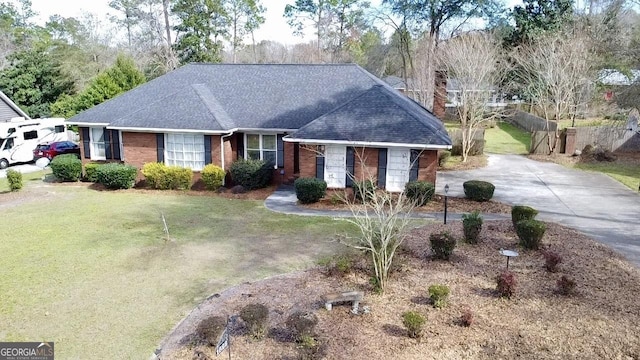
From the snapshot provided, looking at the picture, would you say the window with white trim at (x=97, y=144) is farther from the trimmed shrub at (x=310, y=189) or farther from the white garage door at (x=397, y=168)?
the white garage door at (x=397, y=168)

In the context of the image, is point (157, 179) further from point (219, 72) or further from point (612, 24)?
point (612, 24)

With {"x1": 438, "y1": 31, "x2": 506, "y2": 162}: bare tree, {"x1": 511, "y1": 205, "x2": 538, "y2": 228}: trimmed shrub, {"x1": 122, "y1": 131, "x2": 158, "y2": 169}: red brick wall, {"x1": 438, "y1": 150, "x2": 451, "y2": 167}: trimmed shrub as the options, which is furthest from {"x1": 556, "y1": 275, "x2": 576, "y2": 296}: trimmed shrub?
{"x1": 438, "y1": 31, "x2": 506, "y2": 162}: bare tree

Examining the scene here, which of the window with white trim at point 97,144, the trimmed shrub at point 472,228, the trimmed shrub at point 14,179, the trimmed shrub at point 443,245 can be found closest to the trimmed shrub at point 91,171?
the window with white trim at point 97,144

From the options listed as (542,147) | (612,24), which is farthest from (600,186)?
(612,24)

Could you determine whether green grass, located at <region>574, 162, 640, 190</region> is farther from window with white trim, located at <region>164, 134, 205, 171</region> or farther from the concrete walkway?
window with white trim, located at <region>164, 134, 205, 171</region>

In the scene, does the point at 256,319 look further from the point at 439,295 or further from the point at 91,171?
the point at 91,171

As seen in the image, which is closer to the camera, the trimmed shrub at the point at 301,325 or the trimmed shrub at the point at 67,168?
the trimmed shrub at the point at 301,325
